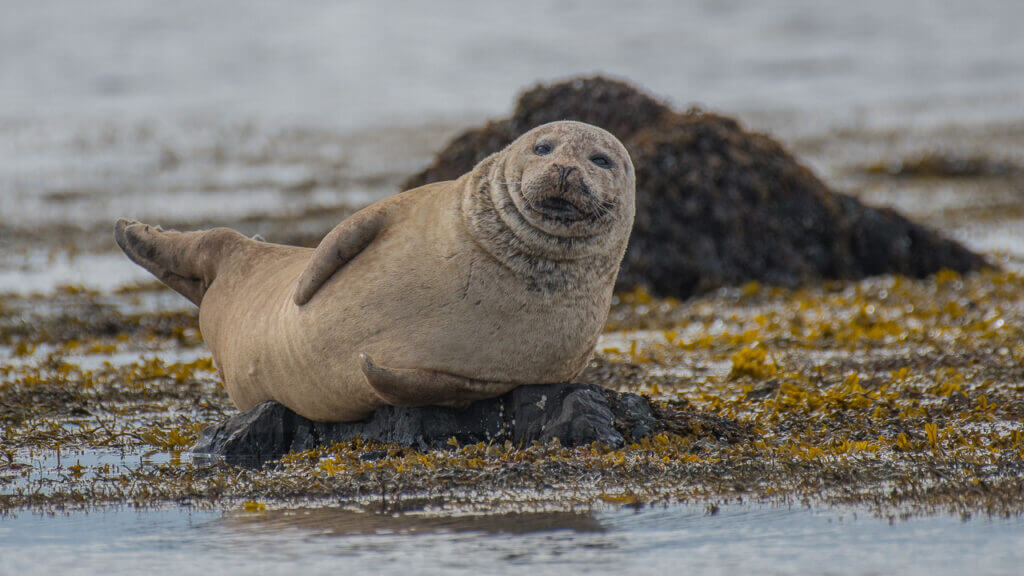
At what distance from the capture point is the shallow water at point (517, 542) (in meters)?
4.06

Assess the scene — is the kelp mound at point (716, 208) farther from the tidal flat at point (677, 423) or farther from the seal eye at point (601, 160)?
the seal eye at point (601, 160)

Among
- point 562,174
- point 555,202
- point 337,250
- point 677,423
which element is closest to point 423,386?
point 337,250

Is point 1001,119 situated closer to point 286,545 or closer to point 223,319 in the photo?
point 223,319

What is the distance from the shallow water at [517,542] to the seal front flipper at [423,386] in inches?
31.3

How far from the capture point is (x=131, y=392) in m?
7.89

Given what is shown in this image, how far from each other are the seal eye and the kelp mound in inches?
234

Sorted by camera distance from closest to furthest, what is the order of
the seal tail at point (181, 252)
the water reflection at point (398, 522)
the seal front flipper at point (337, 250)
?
1. the water reflection at point (398, 522)
2. the seal front flipper at point (337, 250)
3. the seal tail at point (181, 252)

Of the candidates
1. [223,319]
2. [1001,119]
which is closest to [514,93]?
[1001,119]

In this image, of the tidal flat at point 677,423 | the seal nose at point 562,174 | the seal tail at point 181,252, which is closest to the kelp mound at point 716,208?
the tidal flat at point 677,423

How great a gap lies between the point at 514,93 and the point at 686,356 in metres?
24.9

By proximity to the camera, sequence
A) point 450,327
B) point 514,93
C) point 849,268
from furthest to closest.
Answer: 1. point 514,93
2. point 849,268
3. point 450,327

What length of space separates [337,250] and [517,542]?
6.76 feet

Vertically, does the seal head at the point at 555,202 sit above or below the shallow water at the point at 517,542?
above

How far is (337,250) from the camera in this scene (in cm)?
598
